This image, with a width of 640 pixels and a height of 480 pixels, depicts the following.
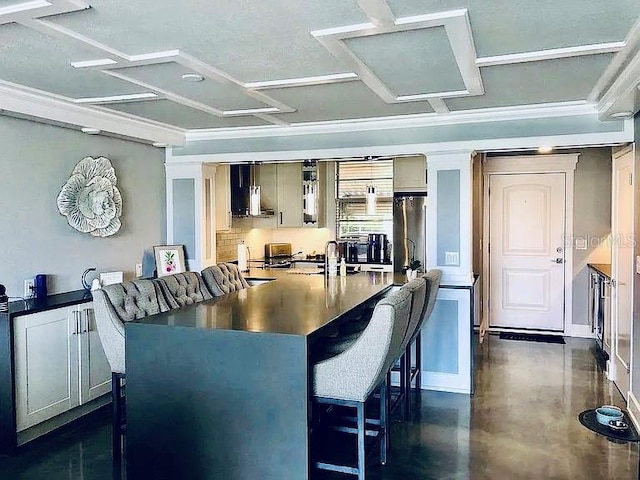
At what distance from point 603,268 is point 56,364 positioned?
5441mm

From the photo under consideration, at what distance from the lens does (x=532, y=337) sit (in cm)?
665

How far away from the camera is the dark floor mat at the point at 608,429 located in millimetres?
3648

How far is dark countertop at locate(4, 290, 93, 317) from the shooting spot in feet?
11.4

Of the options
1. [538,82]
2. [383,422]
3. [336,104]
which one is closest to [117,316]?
[383,422]

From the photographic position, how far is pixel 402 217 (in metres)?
6.37

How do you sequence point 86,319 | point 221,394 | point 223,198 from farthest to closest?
point 223,198 → point 86,319 → point 221,394

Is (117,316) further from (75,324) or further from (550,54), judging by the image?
(550,54)

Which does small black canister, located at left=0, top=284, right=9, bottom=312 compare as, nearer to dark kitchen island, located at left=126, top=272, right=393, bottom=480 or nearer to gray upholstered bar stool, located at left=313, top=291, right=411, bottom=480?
dark kitchen island, located at left=126, top=272, right=393, bottom=480

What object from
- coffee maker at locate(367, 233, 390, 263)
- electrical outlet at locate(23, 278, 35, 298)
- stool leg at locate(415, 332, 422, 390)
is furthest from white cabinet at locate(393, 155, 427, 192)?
electrical outlet at locate(23, 278, 35, 298)

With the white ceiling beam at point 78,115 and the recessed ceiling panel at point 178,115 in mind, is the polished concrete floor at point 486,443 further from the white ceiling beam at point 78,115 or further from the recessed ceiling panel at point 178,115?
the recessed ceiling panel at point 178,115

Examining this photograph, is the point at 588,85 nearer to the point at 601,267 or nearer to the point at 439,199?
the point at 439,199

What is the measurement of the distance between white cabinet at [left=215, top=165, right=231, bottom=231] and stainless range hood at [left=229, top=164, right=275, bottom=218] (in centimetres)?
18

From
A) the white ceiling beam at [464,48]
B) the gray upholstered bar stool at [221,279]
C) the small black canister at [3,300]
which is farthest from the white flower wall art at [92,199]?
the white ceiling beam at [464,48]

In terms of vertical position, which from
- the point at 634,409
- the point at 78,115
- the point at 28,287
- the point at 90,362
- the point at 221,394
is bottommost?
the point at 634,409
